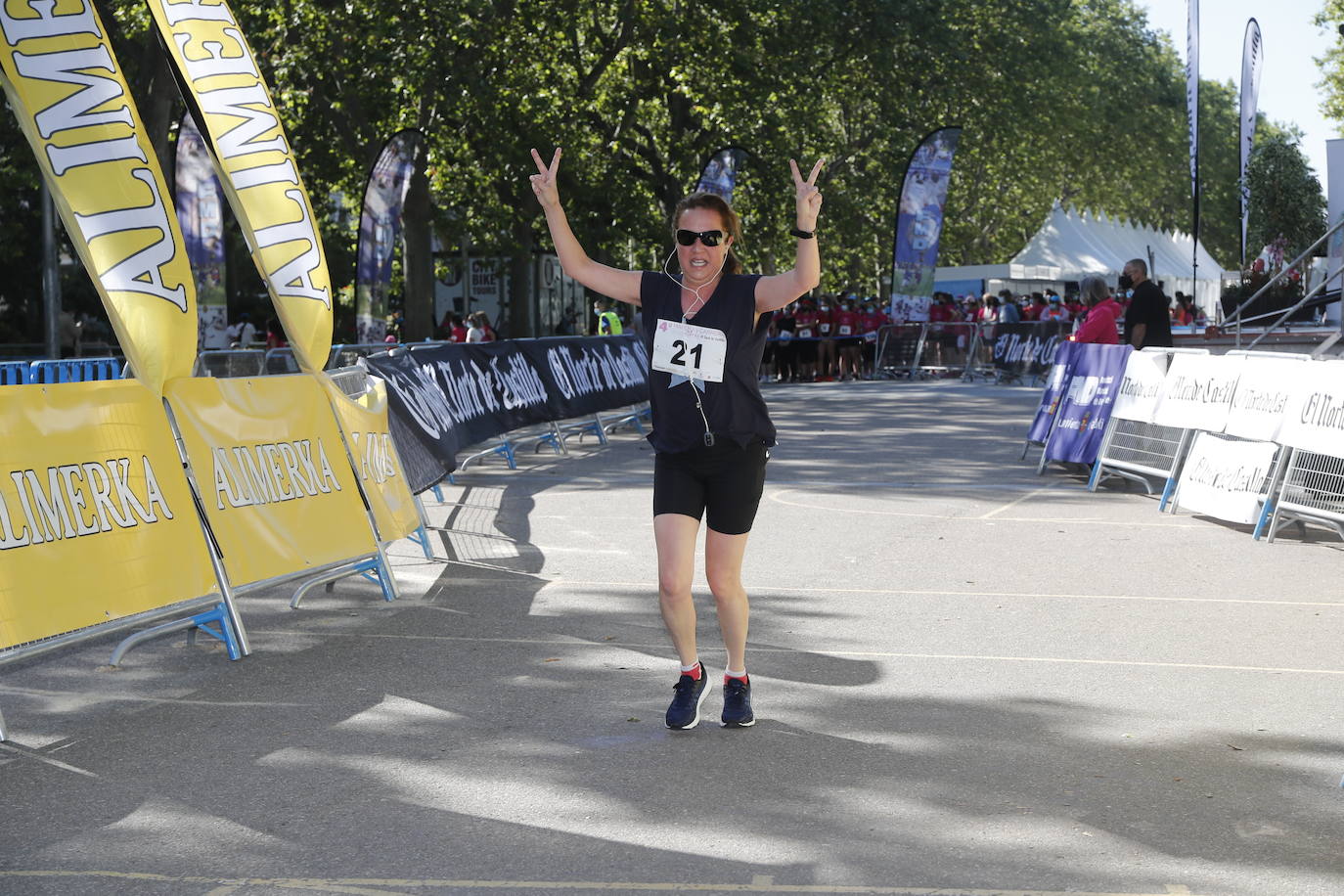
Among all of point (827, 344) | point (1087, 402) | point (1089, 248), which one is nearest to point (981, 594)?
point (1087, 402)

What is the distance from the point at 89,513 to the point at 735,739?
9.22 ft

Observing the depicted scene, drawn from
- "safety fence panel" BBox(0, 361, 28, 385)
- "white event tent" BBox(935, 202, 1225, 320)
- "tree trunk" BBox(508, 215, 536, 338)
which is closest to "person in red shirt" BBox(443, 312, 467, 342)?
"tree trunk" BBox(508, 215, 536, 338)

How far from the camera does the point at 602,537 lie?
11312mm

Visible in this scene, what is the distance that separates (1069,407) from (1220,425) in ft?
10.0

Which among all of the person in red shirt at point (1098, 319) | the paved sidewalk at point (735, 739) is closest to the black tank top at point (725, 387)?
the paved sidewalk at point (735, 739)

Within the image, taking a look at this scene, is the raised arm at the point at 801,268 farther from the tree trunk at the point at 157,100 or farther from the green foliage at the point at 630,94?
the tree trunk at the point at 157,100

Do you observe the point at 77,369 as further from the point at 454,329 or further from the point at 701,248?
the point at 454,329

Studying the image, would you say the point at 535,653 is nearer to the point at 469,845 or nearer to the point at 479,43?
the point at 469,845

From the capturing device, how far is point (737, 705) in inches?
241

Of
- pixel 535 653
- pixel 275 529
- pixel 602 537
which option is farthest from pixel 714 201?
pixel 602 537

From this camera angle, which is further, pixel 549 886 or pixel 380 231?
pixel 380 231

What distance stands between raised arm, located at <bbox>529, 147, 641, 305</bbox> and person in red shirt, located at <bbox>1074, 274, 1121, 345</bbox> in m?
10.5

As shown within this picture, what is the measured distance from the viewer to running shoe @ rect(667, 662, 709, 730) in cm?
604

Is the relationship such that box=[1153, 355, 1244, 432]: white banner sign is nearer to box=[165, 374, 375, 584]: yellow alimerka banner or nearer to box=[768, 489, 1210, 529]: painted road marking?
box=[768, 489, 1210, 529]: painted road marking
